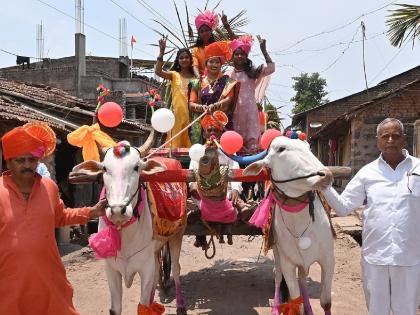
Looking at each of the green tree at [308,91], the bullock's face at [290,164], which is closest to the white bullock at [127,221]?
the bullock's face at [290,164]

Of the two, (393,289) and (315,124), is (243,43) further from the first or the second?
(315,124)

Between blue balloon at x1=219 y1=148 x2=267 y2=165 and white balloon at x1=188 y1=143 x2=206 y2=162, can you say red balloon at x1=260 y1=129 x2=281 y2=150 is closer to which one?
blue balloon at x1=219 y1=148 x2=267 y2=165

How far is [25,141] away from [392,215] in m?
2.53

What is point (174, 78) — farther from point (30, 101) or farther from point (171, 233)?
point (30, 101)

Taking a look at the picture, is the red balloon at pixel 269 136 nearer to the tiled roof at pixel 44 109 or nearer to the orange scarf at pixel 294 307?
the orange scarf at pixel 294 307

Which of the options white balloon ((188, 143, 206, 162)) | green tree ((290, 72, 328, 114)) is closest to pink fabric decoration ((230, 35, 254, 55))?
white balloon ((188, 143, 206, 162))

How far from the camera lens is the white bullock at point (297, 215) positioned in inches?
140

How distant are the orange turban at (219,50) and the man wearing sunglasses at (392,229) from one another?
2.39 m

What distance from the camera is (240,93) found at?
5594mm

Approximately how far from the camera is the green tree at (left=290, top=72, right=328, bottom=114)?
115 ft

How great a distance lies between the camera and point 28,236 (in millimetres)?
2855

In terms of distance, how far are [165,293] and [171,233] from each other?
2.08 metres

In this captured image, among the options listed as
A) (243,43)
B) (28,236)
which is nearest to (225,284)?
(243,43)

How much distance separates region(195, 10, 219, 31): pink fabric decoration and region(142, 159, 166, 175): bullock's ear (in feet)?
9.56
